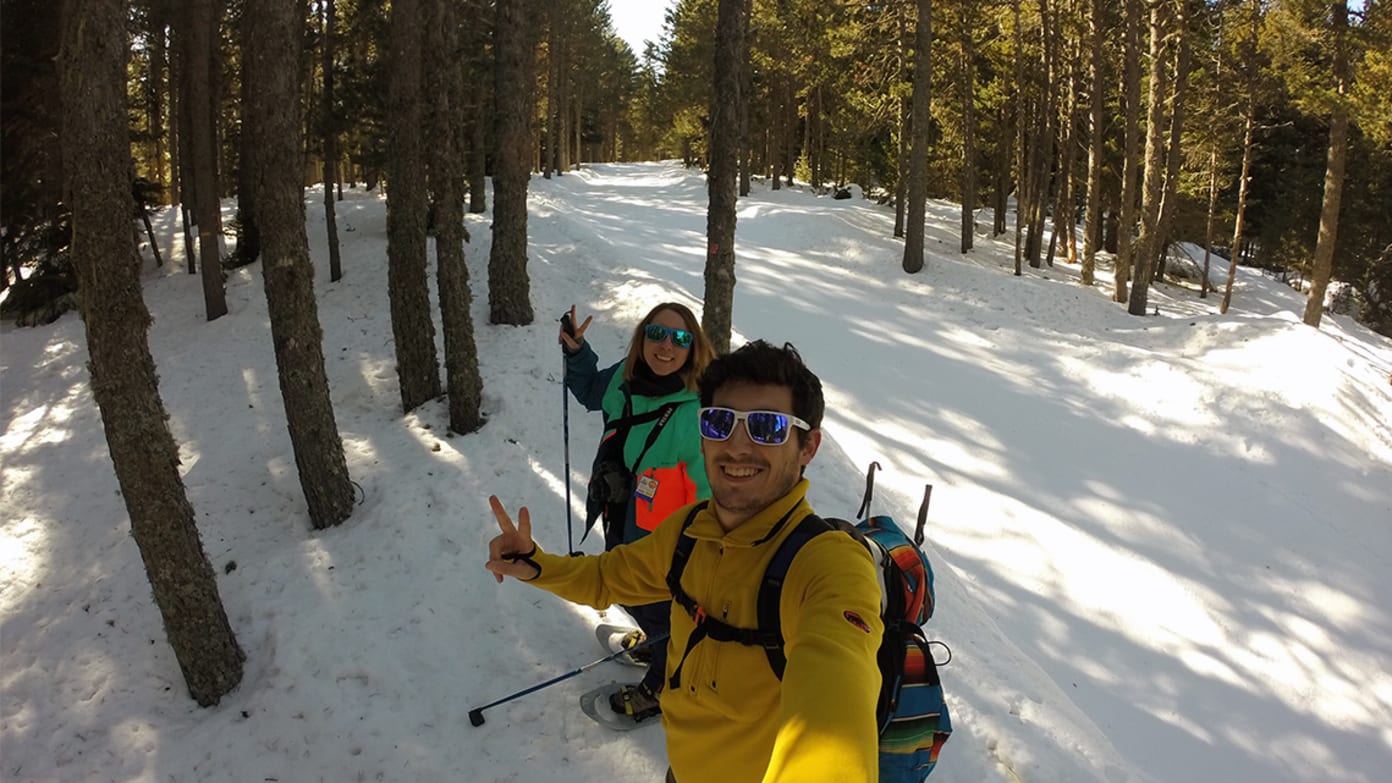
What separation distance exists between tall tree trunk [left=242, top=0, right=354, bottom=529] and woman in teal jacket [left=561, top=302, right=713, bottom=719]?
4.05 m

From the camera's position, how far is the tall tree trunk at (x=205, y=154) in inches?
545

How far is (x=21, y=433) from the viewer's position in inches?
437

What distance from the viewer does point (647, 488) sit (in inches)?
151

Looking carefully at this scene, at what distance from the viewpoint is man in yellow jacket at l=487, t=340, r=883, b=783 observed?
1.79 meters

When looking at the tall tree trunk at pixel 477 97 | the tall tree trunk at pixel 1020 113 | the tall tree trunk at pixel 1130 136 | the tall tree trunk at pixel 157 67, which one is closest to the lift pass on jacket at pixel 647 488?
the tall tree trunk at pixel 477 97

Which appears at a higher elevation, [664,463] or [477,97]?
[477,97]

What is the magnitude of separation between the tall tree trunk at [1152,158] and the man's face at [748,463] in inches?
730

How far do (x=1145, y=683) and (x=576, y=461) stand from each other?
6668 millimetres

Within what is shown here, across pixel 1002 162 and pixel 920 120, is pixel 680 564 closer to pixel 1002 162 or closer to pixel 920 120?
pixel 920 120

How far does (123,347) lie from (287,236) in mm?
2057

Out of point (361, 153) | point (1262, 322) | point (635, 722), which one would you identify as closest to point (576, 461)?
point (635, 722)

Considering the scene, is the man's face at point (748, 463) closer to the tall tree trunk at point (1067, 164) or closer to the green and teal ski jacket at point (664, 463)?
the green and teal ski jacket at point (664, 463)

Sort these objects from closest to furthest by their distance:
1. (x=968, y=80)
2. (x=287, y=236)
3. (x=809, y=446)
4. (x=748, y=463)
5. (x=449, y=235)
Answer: (x=748, y=463) < (x=809, y=446) < (x=287, y=236) < (x=449, y=235) < (x=968, y=80)

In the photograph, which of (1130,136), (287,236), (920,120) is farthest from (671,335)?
(1130,136)
